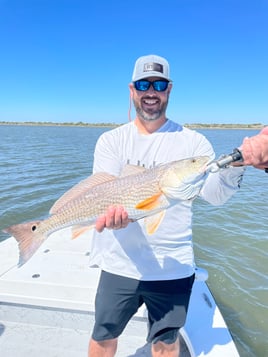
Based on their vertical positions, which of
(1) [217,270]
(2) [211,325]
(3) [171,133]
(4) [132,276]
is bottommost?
(1) [217,270]

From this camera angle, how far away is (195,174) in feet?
7.98

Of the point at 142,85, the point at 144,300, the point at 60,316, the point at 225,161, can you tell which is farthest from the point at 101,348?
the point at 142,85

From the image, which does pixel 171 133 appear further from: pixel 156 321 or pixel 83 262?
pixel 83 262

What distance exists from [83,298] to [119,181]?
1.75 metres

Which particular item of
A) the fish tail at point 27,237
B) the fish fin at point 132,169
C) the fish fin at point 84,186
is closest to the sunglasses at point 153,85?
the fish fin at point 132,169

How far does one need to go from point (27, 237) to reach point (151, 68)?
1.89m

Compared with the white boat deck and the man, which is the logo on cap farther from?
the white boat deck

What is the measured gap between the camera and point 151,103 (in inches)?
113

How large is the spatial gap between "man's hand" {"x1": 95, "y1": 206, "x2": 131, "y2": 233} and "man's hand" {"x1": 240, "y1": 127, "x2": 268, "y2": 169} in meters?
0.98

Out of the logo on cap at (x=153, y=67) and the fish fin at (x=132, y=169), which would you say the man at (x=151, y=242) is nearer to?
the logo on cap at (x=153, y=67)

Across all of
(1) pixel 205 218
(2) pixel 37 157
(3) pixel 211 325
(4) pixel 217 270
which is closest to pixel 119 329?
(3) pixel 211 325

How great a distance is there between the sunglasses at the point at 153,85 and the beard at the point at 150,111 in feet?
0.33

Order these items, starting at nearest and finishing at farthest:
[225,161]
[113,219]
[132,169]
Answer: [225,161] → [113,219] → [132,169]

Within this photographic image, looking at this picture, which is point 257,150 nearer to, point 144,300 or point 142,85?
point 142,85
